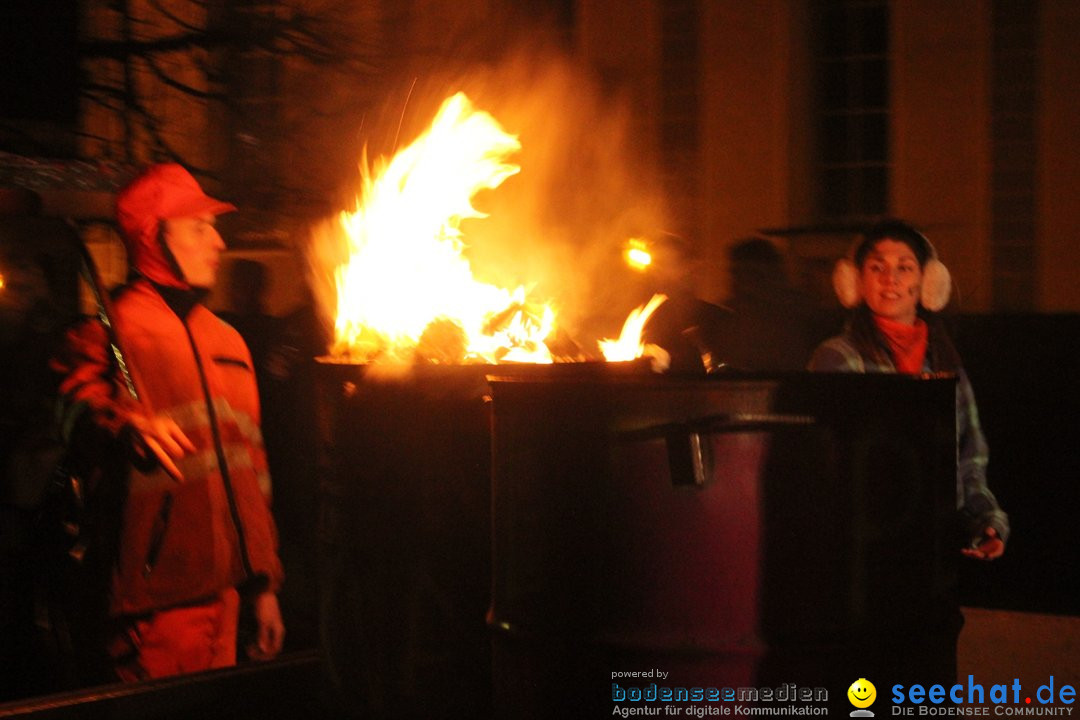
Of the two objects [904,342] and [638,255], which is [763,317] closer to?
[638,255]

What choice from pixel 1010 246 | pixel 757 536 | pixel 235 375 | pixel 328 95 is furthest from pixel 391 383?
pixel 1010 246

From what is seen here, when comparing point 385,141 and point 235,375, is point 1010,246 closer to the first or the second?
point 385,141

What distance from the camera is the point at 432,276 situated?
4.91 metres

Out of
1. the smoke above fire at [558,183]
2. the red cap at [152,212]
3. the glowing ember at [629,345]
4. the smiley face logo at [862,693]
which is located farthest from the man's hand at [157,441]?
the smoke above fire at [558,183]

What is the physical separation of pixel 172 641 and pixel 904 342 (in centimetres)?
252

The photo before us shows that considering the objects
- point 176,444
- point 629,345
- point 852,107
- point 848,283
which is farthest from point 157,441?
point 852,107

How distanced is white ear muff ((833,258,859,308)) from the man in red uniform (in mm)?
1969

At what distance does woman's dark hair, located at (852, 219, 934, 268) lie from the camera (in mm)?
4918

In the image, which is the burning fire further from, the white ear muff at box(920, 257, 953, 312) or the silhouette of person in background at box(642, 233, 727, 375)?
the silhouette of person in background at box(642, 233, 727, 375)

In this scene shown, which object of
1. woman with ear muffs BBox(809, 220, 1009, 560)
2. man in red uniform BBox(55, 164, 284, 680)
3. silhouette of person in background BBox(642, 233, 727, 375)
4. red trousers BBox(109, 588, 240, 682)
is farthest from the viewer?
silhouette of person in background BBox(642, 233, 727, 375)

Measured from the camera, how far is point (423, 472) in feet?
13.5

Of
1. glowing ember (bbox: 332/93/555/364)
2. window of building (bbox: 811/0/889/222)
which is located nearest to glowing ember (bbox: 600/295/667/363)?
glowing ember (bbox: 332/93/555/364)

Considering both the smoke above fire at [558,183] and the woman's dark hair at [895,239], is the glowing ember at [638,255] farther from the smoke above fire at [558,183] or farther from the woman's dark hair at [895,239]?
the woman's dark hair at [895,239]

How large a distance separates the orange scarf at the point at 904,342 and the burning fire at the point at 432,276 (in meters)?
0.81
